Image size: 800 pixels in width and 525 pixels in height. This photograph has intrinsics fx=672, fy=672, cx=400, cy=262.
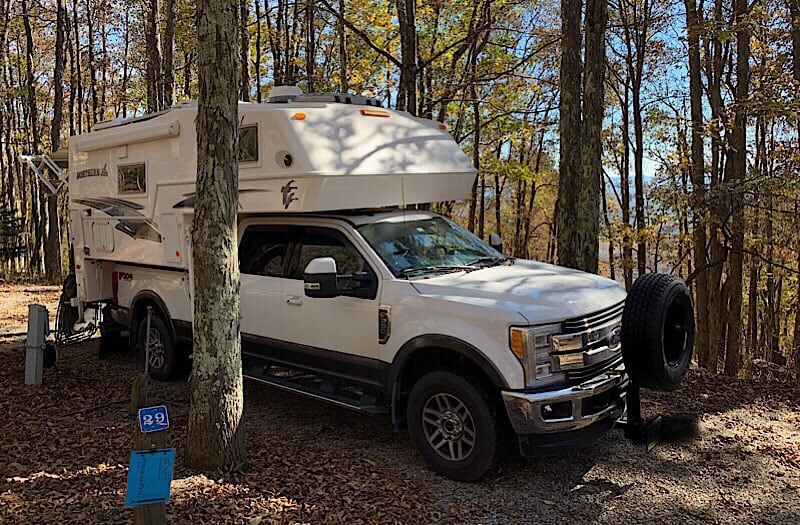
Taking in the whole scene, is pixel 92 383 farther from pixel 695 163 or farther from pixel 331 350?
pixel 695 163

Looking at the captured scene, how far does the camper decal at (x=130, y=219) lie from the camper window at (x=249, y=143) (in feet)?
5.89

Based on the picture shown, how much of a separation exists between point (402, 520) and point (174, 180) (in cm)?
462

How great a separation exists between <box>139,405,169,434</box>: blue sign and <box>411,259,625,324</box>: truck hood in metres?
2.24

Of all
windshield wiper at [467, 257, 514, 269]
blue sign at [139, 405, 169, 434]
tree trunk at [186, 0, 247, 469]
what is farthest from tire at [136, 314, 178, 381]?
blue sign at [139, 405, 169, 434]

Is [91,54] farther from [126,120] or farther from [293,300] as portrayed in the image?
[293,300]

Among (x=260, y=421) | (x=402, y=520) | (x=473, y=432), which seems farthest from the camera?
(x=260, y=421)

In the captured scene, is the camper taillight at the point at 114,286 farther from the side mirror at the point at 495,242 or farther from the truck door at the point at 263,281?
the side mirror at the point at 495,242

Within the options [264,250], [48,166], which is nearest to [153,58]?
[48,166]

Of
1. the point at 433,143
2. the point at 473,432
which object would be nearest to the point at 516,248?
the point at 433,143

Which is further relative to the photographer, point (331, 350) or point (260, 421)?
point (260, 421)

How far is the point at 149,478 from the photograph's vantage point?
373 centimetres

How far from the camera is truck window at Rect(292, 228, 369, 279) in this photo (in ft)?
19.8

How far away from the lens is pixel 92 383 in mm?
7930

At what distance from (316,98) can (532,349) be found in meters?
3.58
